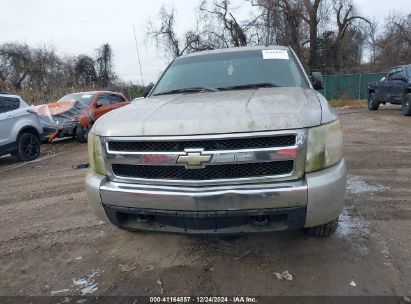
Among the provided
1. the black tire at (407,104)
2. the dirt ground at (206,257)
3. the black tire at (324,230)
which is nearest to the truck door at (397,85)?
the black tire at (407,104)

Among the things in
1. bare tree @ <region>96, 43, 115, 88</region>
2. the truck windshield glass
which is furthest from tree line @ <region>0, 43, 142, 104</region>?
the truck windshield glass

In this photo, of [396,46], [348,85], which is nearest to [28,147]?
[348,85]

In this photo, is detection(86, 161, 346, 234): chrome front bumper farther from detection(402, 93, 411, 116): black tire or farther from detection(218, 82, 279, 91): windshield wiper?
detection(402, 93, 411, 116): black tire

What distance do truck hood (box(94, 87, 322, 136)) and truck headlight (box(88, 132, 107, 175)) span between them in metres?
0.08

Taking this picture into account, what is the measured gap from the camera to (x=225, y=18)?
38.5 meters

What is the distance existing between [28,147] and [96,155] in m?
7.41

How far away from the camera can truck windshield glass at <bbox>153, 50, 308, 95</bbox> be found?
416 cm

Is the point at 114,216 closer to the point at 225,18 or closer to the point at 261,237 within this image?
the point at 261,237

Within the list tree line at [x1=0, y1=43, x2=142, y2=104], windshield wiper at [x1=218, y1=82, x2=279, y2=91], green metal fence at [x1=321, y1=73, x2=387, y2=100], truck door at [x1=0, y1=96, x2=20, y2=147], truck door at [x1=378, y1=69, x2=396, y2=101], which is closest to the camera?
windshield wiper at [x1=218, y1=82, x2=279, y2=91]

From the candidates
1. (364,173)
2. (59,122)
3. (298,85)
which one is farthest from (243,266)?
(59,122)

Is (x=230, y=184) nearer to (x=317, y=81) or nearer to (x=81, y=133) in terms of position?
(x=317, y=81)

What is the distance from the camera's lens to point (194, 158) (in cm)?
282

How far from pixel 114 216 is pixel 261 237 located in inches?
58.5

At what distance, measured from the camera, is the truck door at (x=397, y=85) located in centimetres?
1417
